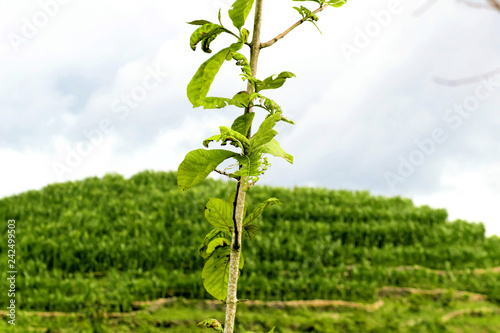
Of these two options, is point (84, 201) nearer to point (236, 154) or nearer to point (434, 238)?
point (434, 238)

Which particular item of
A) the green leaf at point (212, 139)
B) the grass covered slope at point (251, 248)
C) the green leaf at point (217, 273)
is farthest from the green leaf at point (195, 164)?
the grass covered slope at point (251, 248)

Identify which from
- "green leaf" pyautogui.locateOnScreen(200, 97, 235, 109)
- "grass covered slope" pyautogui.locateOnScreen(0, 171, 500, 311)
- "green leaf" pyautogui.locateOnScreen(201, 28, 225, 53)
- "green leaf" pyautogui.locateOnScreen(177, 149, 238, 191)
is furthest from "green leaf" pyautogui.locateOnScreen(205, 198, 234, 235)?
"grass covered slope" pyautogui.locateOnScreen(0, 171, 500, 311)

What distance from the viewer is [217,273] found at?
119 cm

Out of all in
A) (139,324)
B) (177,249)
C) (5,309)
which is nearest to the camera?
(139,324)

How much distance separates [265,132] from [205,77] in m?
0.24

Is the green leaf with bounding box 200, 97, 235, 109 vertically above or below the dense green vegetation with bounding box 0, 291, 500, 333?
above

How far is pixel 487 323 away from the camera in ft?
17.1

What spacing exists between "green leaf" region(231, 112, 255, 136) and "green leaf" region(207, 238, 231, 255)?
0.94ft

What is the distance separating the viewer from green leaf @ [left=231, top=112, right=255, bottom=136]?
106 cm

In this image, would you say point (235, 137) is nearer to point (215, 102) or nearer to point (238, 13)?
point (215, 102)

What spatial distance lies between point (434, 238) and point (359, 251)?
1.57 m

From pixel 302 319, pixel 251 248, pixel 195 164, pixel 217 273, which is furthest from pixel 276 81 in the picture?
pixel 251 248

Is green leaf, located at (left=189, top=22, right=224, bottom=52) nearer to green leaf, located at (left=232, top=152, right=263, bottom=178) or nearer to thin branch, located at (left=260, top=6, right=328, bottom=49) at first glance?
thin branch, located at (left=260, top=6, right=328, bottom=49)

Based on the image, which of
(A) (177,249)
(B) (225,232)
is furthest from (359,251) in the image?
(B) (225,232)
